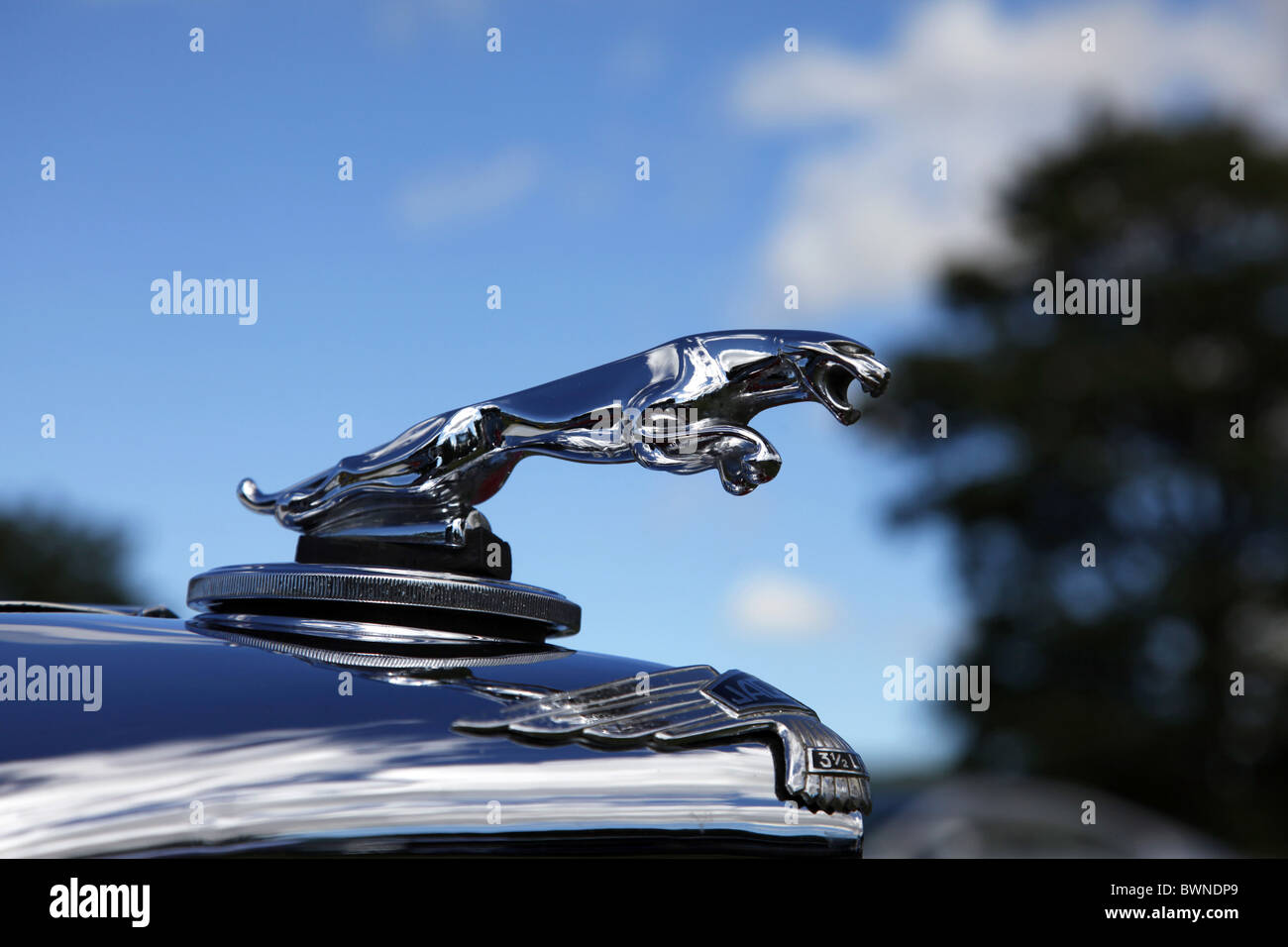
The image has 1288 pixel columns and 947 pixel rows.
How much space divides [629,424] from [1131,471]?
1003 inches

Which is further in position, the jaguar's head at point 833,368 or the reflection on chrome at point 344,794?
the jaguar's head at point 833,368

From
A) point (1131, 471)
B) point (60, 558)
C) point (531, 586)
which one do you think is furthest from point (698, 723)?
point (1131, 471)

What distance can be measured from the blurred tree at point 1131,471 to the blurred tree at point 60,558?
1569cm

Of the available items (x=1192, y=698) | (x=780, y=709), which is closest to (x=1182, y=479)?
(x=1192, y=698)

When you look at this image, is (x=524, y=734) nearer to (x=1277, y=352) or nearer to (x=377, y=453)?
(x=377, y=453)

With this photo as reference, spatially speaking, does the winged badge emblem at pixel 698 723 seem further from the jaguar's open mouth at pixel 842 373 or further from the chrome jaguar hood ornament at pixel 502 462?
the jaguar's open mouth at pixel 842 373

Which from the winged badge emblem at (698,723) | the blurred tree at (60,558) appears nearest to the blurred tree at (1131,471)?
the blurred tree at (60,558)

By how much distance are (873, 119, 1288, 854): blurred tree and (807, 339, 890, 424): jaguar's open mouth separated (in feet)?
77.0

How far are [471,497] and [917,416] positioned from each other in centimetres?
2595

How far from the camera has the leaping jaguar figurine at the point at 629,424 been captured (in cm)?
189

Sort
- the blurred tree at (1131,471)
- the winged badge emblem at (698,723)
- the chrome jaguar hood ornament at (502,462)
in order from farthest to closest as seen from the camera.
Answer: the blurred tree at (1131,471) < the chrome jaguar hood ornament at (502,462) < the winged badge emblem at (698,723)

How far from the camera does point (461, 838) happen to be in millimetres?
1576

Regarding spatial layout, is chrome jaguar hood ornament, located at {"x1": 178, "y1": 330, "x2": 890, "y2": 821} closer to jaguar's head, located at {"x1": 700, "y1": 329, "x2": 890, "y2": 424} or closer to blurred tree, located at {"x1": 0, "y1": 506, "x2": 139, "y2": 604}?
jaguar's head, located at {"x1": 700, "y1": 329, "x2": 890, "y2": 424}

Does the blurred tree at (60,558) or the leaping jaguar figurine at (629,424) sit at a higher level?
the leaping jaguar figurine at (629,424)
